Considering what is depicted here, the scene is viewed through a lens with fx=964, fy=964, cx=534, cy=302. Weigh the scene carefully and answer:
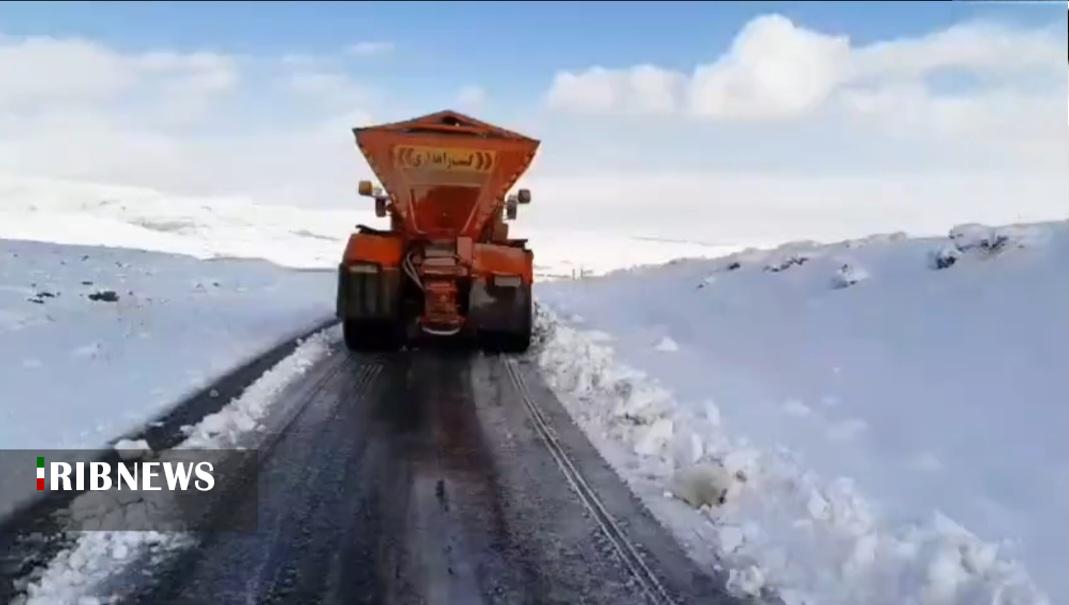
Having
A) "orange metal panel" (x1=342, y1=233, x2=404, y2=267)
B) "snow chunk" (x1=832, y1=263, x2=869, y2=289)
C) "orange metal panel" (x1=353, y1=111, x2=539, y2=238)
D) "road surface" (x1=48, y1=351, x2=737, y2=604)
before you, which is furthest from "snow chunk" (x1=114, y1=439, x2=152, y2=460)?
"snow chunk" (x1=832, y1=263, x2=869, y2=289)

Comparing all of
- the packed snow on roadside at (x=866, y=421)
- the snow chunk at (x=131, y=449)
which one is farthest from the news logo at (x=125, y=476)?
the packed snow on roadside at (x=866, y=421)

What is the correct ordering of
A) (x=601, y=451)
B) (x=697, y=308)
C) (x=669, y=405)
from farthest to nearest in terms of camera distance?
(x=697, y=308) → (x=669, y=405) → (x=601, y=451)

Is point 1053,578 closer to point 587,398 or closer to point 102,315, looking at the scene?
point 587,398

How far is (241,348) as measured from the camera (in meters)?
13.6

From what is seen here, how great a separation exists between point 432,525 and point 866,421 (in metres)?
4.89

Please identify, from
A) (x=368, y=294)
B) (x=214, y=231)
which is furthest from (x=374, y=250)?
(x=214, y=231)

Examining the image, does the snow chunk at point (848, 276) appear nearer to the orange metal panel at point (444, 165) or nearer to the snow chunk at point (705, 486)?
the orange metal panel at point (444, 165)

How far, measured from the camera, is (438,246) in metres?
14.2

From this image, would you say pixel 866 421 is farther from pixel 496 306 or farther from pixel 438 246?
pixel 438 246

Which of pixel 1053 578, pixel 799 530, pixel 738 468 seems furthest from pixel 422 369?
pixel 1053 578

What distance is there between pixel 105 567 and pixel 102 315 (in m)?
12.6

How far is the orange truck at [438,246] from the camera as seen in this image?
45.1ft

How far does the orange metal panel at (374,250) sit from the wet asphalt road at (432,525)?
15.3ft

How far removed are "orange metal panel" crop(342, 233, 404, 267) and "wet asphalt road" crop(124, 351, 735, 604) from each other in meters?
4.67
